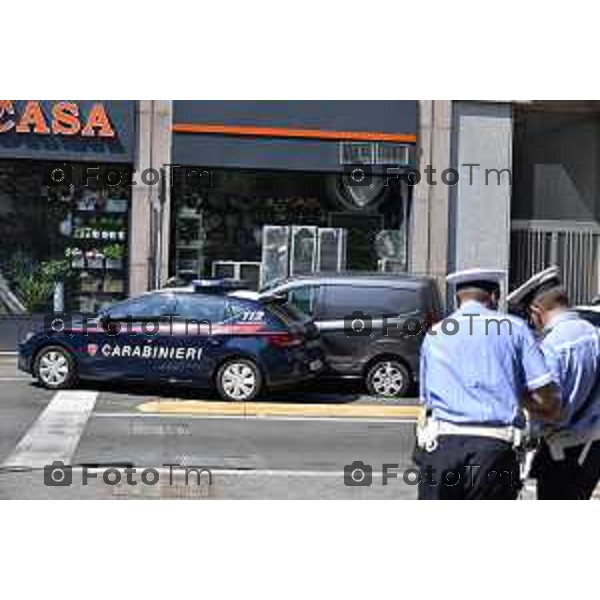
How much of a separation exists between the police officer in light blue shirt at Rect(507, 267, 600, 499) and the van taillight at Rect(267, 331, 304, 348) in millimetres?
9016

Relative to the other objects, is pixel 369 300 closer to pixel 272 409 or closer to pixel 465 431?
pixel 272 409

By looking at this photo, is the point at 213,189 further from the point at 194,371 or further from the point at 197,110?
the point at 194,371

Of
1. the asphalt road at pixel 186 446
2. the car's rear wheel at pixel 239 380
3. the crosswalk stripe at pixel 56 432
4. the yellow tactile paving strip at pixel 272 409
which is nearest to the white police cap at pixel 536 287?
the asphalt road at pixel 186 446

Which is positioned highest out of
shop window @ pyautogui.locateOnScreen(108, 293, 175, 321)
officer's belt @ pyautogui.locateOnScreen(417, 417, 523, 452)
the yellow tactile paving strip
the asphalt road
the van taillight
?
shop window @ pyautogui.locateOnScreen(108, 293, 175, 321)

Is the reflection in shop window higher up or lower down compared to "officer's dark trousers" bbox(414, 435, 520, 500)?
higher up

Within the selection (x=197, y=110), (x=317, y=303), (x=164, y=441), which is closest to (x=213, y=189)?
(x=197, y=110)

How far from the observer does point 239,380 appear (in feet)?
49.3

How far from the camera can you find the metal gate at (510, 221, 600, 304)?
20.3 m

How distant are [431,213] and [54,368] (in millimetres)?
7821

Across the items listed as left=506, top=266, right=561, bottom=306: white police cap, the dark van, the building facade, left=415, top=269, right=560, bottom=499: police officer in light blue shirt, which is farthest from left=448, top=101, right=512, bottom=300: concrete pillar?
left=415, top=269, right=560, bottom=499: police officer in light blue shirt

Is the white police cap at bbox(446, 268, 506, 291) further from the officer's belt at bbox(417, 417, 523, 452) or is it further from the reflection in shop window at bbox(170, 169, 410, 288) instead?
the reflection in shop window at bbox(170, 169, 410, 288)

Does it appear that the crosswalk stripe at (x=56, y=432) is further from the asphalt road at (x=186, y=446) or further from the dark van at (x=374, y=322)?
the dark van at (x=374, y=322)

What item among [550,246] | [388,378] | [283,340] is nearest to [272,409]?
[283,340]

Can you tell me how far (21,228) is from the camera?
1956cm
